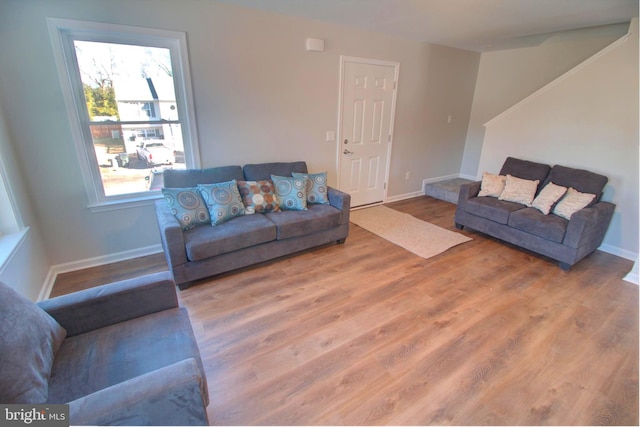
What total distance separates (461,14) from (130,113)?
3.33 meters

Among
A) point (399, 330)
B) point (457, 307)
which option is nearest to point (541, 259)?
point (457, 307)

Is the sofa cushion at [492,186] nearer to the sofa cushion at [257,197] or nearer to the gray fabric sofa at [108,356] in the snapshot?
the sofa cushion at [257,197]

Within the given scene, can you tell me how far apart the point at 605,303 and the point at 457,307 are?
128cm

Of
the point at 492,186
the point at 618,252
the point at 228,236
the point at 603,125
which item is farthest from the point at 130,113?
the point at 618,252

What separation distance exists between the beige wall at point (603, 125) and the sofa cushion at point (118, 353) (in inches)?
171

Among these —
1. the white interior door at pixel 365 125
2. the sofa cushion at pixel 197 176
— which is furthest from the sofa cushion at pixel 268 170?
the white interior door at pixel 365 125

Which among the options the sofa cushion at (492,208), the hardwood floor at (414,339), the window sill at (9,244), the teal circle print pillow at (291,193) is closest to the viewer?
the hardwood floor at (414,339)

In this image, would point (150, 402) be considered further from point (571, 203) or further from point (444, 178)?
point (444, 178)

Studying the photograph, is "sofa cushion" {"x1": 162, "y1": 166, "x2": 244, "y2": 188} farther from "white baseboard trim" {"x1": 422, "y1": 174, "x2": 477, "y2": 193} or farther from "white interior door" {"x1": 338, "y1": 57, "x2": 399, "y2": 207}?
"white baseboard trim" {"x1": 422, "y1": 174, "x2": 477, "y2": 193}

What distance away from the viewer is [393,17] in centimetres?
311

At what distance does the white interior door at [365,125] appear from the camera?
3883mm

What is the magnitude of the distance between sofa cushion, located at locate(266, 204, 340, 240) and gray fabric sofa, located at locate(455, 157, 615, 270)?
5.85 ft

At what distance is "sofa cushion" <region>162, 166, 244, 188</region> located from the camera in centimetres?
283

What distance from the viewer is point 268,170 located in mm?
3314
